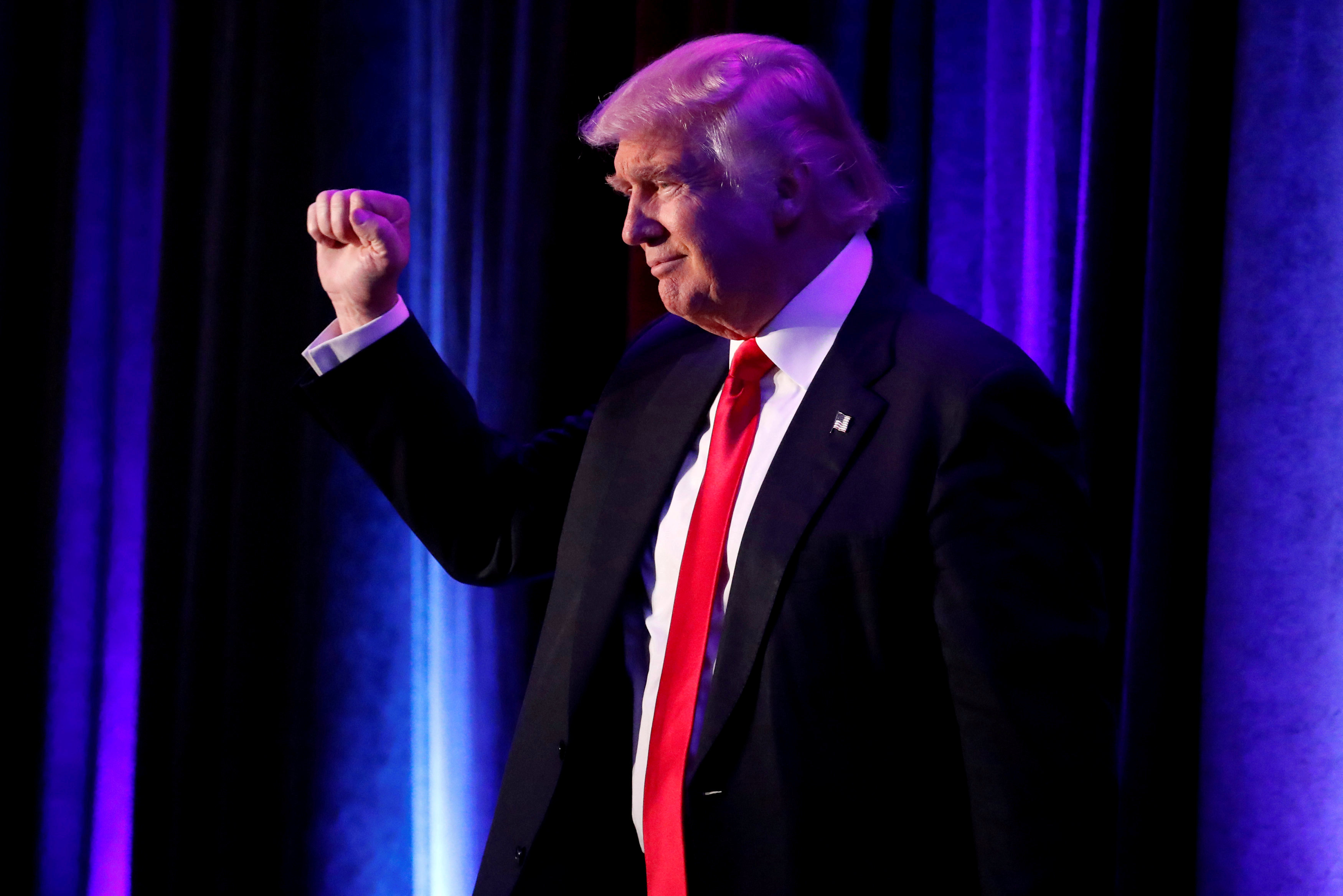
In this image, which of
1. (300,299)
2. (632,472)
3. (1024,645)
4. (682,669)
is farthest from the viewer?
(300,299)

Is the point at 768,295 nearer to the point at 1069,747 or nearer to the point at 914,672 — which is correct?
the point at 914,672

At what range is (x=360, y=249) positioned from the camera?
3.81 ft

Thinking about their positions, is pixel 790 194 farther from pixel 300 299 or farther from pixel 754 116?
pixel 300 299

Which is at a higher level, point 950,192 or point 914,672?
point 950,192

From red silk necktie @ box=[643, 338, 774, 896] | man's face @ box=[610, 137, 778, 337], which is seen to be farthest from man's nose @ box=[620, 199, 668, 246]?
red silk necktie @ box=[643, 338, 774, 896]

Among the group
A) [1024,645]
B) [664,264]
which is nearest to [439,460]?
[664,264]

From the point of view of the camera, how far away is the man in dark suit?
2.97 feet

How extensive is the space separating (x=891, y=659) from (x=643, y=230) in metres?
0.46

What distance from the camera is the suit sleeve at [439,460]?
1.15 meters

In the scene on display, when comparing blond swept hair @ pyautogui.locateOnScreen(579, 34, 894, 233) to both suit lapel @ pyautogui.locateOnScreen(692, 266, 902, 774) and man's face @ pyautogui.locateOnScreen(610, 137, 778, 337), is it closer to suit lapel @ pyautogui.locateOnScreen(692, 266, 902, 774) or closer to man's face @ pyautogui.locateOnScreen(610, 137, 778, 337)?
man's face @ pyautogui.locateOnScreen(610, 137, 778, 337)

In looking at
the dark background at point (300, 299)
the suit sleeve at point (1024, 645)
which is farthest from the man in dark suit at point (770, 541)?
the dark background at point (300, 299)

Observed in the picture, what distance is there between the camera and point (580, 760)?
3.54ft

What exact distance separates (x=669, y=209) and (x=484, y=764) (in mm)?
1068

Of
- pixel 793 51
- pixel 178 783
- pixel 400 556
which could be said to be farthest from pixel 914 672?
pixel 178 783
